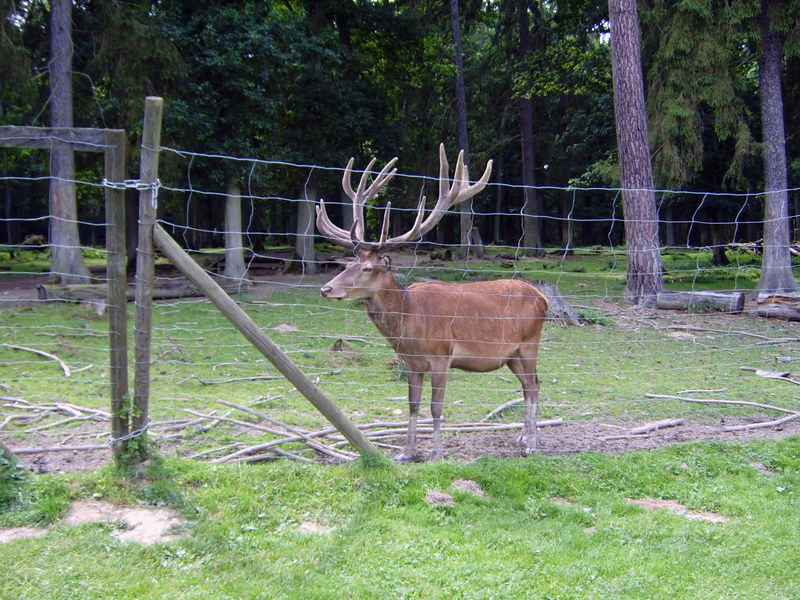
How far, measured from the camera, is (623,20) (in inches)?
590

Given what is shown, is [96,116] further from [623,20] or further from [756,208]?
[756,208]

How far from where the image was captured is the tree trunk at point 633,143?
1502 centimetres

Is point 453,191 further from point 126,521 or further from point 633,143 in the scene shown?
point 633,143

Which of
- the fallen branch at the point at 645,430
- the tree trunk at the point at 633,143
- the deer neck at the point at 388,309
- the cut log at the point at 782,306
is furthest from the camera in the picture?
the tree trunk at the point at 633,143

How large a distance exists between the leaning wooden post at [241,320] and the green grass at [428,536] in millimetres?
587

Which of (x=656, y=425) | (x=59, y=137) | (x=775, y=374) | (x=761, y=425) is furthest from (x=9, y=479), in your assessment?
(x=775, y=374)

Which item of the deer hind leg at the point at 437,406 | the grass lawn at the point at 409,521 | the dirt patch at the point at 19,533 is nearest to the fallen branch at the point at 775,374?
the grass lawn at the point at 409,521

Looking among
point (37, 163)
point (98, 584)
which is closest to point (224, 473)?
point (98, 584)

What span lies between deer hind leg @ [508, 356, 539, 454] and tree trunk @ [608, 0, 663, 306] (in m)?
8.86

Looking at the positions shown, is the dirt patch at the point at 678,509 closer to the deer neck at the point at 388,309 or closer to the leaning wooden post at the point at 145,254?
the deer neck at the point at 388,309

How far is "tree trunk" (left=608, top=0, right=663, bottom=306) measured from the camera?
49.3ft

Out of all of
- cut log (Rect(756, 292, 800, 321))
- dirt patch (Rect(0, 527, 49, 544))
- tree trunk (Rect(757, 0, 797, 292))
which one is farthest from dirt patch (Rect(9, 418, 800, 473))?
tree trunk (Rect(757, 0, 797, 292))

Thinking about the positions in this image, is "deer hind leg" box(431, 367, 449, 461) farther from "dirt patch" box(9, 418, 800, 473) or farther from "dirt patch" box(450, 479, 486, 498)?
"dirt patch" box(450, 479, 486, 498)

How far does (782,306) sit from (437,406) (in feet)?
34.3
